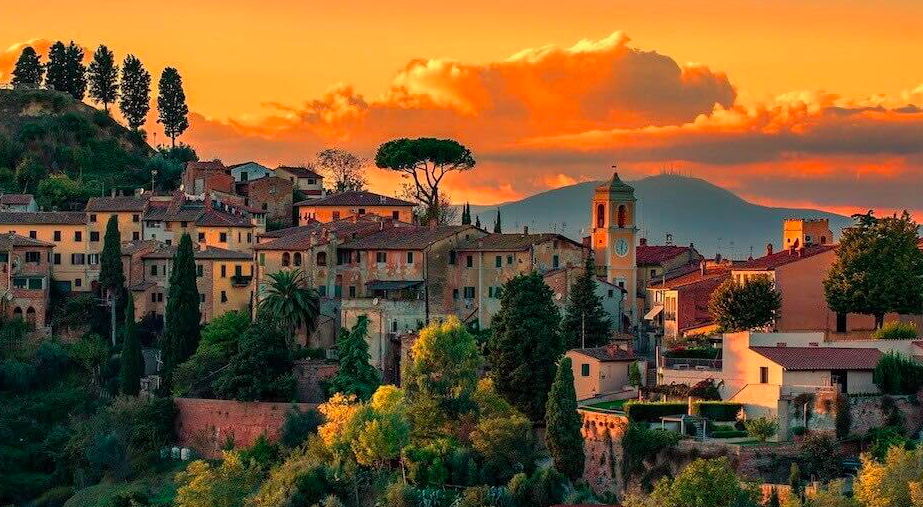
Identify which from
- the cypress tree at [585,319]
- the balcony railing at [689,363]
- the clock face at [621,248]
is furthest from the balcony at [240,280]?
the balcony railing at [689,363]

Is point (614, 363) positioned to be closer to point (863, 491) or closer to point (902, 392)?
point (902, 392)

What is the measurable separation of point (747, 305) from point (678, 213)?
67.8 metres

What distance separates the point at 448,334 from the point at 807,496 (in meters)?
16.7

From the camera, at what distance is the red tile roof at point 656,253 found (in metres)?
83.1

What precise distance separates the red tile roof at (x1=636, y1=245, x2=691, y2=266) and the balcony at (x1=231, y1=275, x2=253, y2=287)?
16121 millimetres

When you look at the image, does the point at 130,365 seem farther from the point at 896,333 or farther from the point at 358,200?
the point at 896,333

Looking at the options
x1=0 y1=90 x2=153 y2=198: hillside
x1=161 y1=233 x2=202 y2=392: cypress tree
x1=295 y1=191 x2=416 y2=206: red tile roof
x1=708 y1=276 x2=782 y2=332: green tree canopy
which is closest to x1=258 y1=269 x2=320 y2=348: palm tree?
x1=161 y1=233 x2=202 y2=392: cypress tree

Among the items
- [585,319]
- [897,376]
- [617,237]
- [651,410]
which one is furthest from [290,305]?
[897,376]

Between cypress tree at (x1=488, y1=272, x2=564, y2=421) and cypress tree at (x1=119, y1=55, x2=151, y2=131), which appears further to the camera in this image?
cypress tree at (x1=119, y1=55, x2=151, y2=131)

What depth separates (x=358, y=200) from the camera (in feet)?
301

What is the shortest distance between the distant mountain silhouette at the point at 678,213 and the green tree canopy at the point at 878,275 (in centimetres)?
5565

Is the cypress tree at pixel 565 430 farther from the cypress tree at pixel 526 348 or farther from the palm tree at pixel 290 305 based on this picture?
the palm tree at pixel 290 305

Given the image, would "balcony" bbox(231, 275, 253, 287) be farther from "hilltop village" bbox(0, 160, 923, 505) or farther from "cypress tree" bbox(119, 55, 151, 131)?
"cypress tree" bbox(119, 55, 151, 131)

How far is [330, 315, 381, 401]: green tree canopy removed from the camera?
69.2 metres
